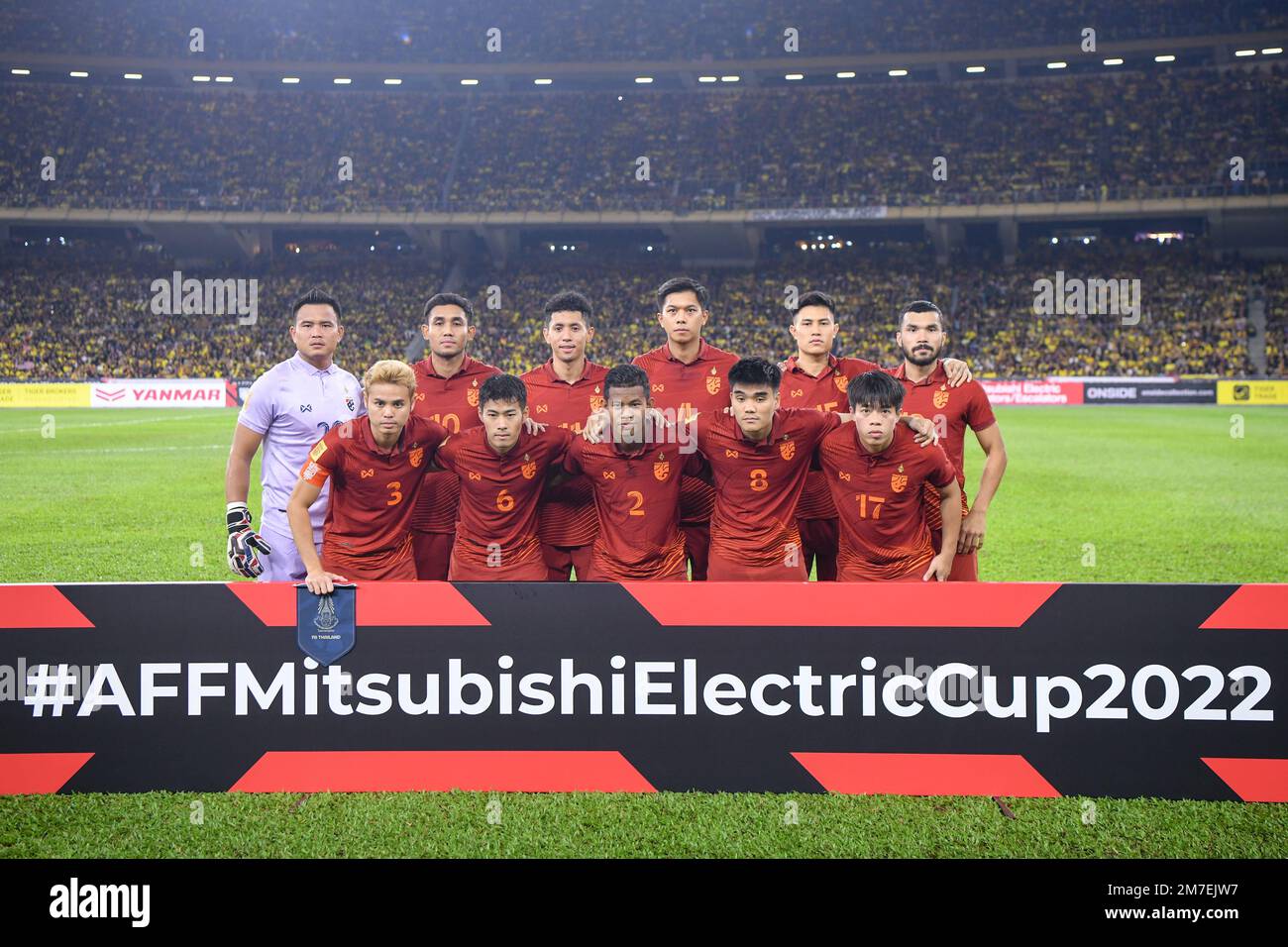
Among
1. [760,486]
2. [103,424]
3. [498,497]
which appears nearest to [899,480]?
[760,486]

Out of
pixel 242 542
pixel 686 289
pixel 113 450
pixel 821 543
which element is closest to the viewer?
pixel 242 542

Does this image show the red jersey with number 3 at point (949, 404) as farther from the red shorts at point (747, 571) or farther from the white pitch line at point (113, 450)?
the white pitch line at point (113, 450)

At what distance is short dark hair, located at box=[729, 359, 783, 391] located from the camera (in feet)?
14.3

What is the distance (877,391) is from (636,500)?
1.22 m

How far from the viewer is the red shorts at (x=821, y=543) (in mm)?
5254

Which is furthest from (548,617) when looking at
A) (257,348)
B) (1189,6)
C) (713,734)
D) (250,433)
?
(1189,6)

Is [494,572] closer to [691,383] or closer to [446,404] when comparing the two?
[446,404]

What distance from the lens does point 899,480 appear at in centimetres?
463

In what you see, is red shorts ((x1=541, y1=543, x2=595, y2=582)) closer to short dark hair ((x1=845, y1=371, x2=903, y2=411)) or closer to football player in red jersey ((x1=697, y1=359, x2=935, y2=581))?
football player in red jersey ((x1=697, y1=359, x2=935, y2=581))

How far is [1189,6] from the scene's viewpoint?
127 ft

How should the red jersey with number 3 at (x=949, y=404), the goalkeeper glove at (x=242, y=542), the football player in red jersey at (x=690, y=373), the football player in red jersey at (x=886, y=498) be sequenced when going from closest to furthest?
the football player in red jersey at (x=886, y=498), the goalkeeper glove at (x=242, y=542), the football player in red jersey at (x=690, y=373), the red jersey with number 3 at (x=949, y=404)

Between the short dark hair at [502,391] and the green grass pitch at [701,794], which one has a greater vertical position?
the short dark hair at [502,391]

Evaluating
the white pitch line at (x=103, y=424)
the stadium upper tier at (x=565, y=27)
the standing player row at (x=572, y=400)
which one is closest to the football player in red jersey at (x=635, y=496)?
the standing player row at (x=572, y=400)

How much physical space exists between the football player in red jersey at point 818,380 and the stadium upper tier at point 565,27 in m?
39.4
